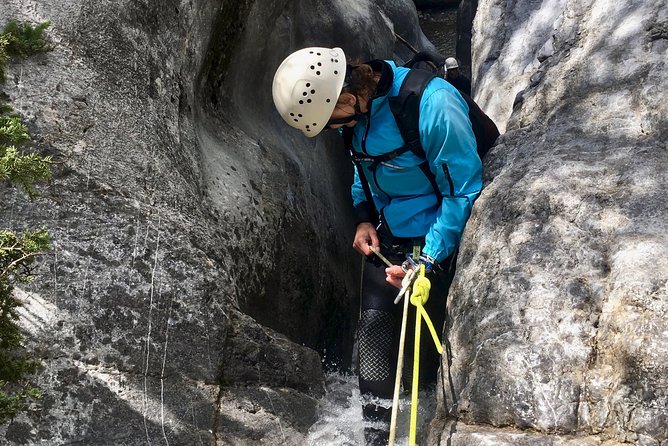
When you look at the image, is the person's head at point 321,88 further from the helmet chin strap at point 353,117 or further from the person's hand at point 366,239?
the person's hand at point 366,239

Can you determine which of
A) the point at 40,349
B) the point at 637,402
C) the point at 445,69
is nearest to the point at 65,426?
the point at 40,349

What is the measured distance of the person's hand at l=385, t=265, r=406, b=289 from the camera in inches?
164

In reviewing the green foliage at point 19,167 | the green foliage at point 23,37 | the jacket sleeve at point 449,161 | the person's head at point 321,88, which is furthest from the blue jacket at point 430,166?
the green foliage at point 19,167

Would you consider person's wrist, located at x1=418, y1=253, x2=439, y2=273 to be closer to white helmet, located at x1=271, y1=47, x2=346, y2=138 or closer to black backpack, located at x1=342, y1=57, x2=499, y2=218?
black backpack, located at x1=342, y1=57, x2=499, y2=218

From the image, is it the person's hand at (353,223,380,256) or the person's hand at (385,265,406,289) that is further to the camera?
the person's hand at (353,223,380,256)

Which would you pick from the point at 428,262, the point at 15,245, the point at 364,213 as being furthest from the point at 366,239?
the point at 15,245

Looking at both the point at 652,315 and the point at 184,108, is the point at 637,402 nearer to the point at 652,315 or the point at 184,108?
the point at 652,315

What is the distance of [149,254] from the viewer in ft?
12.2

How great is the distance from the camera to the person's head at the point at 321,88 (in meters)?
4.09

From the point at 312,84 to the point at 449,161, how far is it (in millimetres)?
824

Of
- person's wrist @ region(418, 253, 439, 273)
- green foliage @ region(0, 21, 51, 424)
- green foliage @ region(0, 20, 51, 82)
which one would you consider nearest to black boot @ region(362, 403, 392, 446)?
person's wrist @ region(418, 253, 439, 273)

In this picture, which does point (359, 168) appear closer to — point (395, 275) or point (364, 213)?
point (364, 213)

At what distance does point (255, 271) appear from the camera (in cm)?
464

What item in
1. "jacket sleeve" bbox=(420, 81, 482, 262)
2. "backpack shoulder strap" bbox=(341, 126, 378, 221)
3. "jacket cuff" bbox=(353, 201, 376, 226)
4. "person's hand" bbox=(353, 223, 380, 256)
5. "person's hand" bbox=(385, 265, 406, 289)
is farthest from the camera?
"jacket cuff" bbox=(353, 201, 376, 226)
